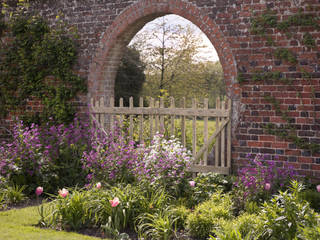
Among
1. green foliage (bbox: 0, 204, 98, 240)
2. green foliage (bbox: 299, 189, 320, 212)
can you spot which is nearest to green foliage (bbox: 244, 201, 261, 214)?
green foliage (bbox: 299, 189, 320, 212)

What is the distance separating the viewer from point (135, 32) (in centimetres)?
804

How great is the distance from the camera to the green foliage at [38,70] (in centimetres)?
842

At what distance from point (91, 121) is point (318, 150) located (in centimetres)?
441

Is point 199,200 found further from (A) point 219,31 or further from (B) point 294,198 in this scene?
(A) point 219,31

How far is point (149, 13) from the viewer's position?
24.3 feet

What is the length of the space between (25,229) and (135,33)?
4664mm

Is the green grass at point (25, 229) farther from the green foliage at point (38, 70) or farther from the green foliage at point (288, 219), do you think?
the green foliage at point (38, 70)

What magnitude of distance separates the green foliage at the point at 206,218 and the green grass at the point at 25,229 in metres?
1.17

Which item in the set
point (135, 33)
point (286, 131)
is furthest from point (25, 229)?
point (135, 33)

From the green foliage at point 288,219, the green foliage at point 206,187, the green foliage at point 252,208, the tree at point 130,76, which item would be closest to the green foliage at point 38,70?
the green foliage at point 206,187

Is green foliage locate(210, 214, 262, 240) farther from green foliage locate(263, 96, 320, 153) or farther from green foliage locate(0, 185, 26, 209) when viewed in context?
green foliage locate(0, 185, 26, 209)

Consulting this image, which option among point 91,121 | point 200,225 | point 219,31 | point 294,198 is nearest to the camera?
point 294,198

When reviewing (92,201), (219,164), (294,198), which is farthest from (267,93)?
(92,201)

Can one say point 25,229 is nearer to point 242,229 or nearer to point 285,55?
point 242,229
